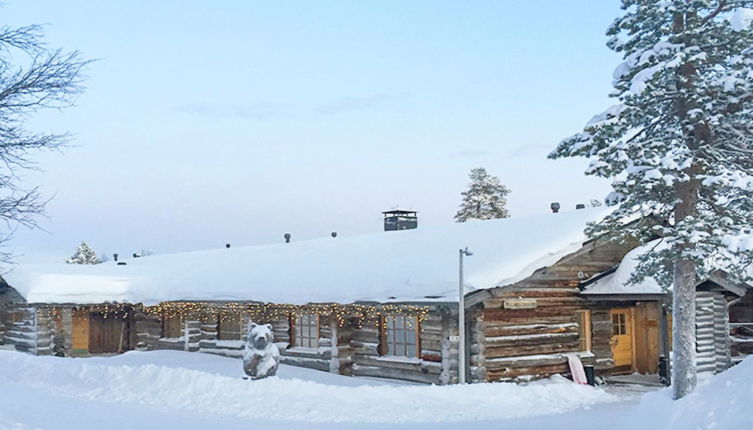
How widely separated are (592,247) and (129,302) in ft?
57.1

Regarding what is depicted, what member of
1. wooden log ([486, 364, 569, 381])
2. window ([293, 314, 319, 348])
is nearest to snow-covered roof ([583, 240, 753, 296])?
wooden log ([486, 364, 569, 381])

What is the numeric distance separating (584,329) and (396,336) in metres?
5.20

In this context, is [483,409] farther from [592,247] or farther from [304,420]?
[592,247]

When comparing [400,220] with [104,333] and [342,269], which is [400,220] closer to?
[342,269]

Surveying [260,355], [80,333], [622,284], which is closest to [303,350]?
[260,355]

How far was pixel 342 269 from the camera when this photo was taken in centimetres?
2281

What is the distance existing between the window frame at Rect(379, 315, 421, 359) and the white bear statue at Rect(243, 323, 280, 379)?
12.1ft

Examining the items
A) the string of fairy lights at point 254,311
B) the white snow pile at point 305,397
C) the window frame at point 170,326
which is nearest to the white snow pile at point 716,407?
the white snow pile at point 305,397

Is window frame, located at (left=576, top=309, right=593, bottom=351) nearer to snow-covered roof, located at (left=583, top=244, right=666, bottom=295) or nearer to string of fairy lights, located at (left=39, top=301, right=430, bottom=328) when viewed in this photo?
snow-covered roof, located at (left=583, top=244, right=666, bottom=295)

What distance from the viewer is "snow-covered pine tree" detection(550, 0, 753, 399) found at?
14.3 m

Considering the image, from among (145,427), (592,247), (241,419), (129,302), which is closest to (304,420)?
(241,419)

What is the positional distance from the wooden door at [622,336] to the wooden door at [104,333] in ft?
68.9

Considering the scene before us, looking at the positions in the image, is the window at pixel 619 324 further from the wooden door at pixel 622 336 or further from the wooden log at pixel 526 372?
the wooden log at pixel 526 372

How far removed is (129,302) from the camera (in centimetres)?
2844
